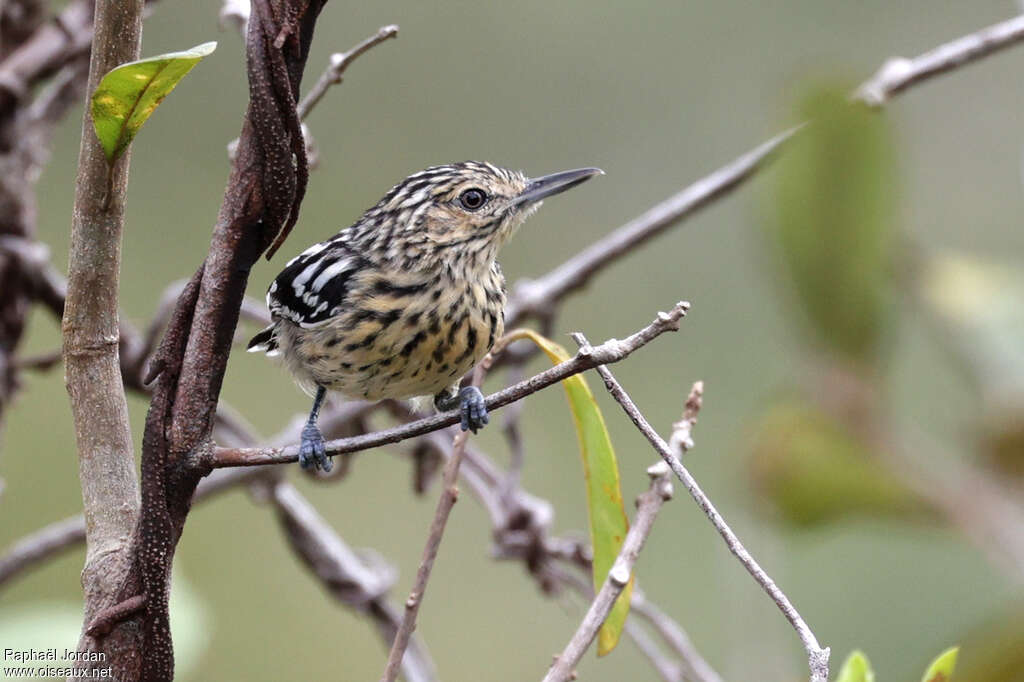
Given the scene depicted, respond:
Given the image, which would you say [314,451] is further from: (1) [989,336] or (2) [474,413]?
(1) [989,336]

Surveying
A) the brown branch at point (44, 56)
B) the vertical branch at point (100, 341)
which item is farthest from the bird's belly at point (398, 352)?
the vertical branch at point (100, 341)

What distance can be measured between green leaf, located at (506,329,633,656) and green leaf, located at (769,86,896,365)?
27 centimetres

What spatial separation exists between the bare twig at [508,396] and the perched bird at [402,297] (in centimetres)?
75

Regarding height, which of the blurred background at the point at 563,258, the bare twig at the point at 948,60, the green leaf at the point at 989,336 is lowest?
the blurred background at the point at 563,258

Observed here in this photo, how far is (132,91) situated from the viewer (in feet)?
3.36

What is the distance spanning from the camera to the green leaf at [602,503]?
1.34 m

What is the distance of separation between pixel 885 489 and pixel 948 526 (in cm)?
9

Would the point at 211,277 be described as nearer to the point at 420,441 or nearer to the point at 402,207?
the point at 420,441

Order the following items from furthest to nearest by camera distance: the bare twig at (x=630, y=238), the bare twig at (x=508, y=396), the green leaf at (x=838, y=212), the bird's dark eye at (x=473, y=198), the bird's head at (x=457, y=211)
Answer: the bird's dark eye at (x=473, y=198), the bird's head at (x=457, y=211), the bare twig at (x=630, y=238), the green leaf at (x=838, y=212), the bare twig at (x=508, y=396)

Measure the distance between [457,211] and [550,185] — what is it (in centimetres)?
17

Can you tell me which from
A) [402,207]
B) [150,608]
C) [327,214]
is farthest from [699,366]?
[150,608]

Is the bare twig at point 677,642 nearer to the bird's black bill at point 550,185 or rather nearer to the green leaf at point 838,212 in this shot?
the green leaf at point 838,212

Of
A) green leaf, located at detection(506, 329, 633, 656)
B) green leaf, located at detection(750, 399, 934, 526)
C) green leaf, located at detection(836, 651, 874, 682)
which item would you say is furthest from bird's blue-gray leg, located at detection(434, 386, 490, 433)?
green leaf, located at detection(836, 651, 874, 682)

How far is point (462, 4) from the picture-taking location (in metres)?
6.11
